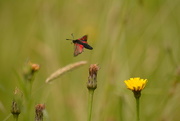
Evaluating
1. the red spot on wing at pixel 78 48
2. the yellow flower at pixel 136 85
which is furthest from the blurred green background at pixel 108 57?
the red spot on wing at pixel 78 48

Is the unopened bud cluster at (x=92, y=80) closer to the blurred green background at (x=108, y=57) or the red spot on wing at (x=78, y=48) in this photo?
the red spot on wing at (x=78, y=48)

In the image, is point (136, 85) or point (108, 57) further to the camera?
point (108, 57)

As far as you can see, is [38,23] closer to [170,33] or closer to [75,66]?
[170,33]

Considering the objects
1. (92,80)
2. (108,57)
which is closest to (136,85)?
(92,80)

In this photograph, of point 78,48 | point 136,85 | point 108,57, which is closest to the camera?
point 78,48

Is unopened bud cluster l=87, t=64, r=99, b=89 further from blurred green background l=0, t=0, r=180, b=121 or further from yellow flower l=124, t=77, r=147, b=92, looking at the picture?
blurred green background l=0, t=0, r=180, b=121

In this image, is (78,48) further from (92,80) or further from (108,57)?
(108,57)

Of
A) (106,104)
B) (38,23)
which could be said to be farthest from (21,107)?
(38,23)

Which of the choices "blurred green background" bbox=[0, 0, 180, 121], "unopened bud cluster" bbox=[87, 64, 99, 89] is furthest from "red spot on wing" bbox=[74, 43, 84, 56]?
"blurred green background" bbox=[0, 0, 180, 121]
